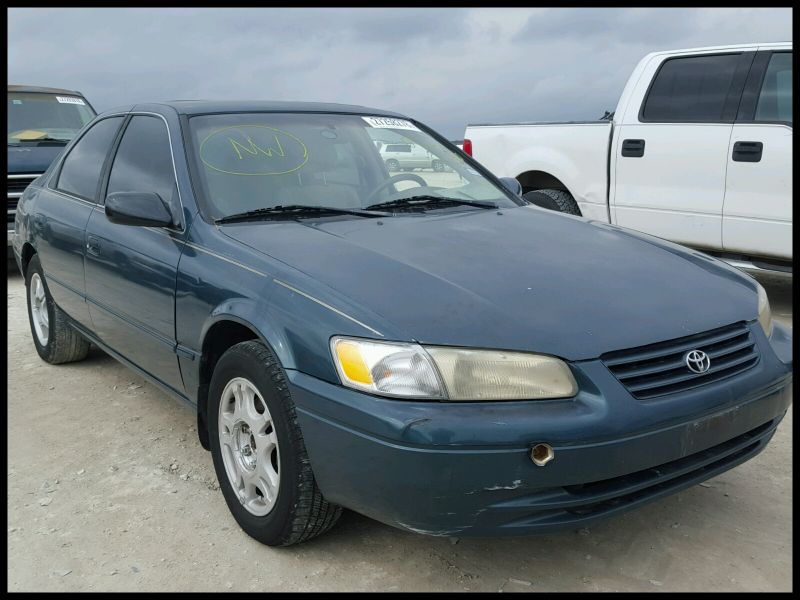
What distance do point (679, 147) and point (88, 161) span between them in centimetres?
432

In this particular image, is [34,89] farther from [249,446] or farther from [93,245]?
[249,446]

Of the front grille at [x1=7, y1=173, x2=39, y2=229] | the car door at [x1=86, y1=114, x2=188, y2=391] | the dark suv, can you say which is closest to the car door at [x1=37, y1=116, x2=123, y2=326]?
the car door at [x1=86, y1=114, x2=188, y2=391]

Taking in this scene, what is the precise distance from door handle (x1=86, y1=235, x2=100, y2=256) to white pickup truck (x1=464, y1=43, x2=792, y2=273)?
4.13 m

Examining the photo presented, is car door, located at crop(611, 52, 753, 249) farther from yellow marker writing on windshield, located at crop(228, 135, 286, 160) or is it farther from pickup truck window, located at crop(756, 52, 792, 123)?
yellow marker writing on windshield, located at crop(228, 135, 286, 160)

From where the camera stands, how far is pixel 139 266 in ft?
10.9

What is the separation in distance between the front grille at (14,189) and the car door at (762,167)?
6.74 metres

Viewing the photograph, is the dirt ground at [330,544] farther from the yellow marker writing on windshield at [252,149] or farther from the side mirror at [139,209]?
the yellow marker writing on windshield at [252,149]

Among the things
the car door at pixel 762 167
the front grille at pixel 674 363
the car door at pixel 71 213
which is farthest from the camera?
the car door at pixel 762 167

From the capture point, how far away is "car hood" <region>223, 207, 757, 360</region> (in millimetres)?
2293

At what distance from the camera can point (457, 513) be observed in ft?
7.14

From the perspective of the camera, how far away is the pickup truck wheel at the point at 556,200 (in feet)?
22.3

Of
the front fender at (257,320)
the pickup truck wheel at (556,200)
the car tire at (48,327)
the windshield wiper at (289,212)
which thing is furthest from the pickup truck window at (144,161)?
the pickup truck wheel at (556,200)

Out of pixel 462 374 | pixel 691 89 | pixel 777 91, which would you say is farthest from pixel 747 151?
pixel 462 374

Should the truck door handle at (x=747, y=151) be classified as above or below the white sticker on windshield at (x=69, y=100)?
below
